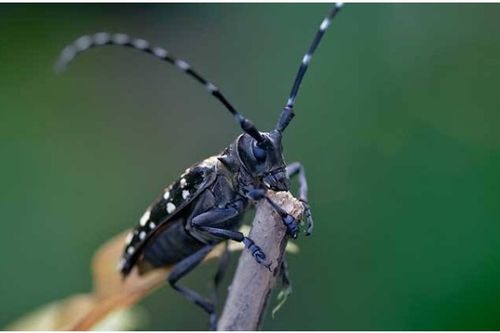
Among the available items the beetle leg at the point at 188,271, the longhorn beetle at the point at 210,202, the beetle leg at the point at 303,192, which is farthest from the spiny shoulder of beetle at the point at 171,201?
the beetle leg at the point at 303,192

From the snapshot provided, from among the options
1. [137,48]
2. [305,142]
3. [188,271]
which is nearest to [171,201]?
[188,271]

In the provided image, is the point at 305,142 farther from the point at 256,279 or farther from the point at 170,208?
the point at 256,279

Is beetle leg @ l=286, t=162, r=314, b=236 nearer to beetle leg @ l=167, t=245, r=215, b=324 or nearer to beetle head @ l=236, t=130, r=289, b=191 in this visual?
beetle head @ l=236, t=130, r=289, b=191

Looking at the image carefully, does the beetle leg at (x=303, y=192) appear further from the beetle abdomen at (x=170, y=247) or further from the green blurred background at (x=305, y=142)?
the green blurred background at (x=305, y=142)

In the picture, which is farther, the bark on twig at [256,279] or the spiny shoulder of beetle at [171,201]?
the spiny shoulder of beetle at [171,201]

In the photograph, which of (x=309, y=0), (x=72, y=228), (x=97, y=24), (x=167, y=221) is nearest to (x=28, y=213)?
(x=72, y=228)

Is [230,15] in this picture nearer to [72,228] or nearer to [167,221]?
[72,228]

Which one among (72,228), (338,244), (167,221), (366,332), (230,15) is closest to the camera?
(167,221)

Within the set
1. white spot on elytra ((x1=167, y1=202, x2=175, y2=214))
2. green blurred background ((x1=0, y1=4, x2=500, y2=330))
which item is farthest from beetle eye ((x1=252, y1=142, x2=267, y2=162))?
green blurred background ((x1=0, y1=4, x2=500, y2=330))
